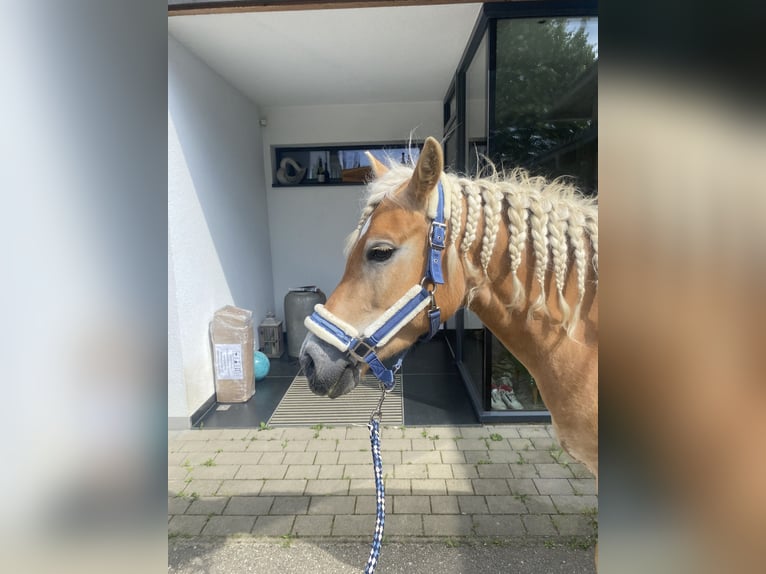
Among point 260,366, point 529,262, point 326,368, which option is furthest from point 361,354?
point 260,366

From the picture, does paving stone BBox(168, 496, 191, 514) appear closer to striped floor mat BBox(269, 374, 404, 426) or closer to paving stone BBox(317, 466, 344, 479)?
paving stone BBox(317, 466, 344, 479)

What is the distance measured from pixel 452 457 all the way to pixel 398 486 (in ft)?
Result: 1.81

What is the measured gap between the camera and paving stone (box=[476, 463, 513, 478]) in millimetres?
2934

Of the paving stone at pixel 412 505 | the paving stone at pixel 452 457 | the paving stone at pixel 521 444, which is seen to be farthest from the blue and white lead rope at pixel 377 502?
the paving stone at pixel 521 444

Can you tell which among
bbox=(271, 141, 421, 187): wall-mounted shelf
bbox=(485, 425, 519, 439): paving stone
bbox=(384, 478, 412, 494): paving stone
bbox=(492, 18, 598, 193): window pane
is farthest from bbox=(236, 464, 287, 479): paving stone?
bbox=(271, 141, 421, 187): wall-mounted shelf

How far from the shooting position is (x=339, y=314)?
1468 millimetres

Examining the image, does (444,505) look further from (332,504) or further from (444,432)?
(444,432)

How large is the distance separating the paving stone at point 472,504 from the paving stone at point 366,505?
17.6 inches

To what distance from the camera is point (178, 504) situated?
8.88 feet

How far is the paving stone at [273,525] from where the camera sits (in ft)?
8.02

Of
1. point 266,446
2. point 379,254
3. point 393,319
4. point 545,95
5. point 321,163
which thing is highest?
point 321,163

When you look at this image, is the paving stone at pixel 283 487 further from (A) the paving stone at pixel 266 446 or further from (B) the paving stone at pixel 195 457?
(B) the paving stone at pixel 195 457

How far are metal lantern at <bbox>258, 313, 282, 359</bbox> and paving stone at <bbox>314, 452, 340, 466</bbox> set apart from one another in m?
2.57
